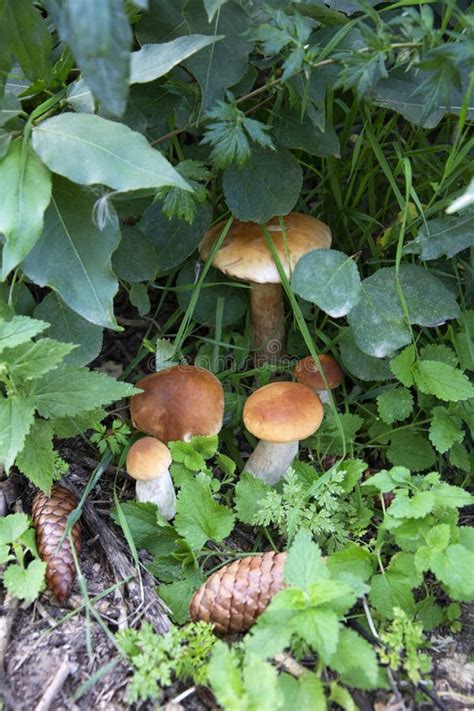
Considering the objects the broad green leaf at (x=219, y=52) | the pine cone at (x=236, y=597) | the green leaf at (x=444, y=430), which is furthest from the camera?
the green leaf at (x=444, y=430)

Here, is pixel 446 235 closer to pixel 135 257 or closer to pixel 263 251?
pixel 263 251

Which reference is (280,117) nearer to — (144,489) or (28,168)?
(28,168)

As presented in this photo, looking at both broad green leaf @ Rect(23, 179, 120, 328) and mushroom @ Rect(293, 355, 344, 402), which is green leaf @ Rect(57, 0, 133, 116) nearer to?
broad green leaf @ Rect(23, 179, 120, 328)

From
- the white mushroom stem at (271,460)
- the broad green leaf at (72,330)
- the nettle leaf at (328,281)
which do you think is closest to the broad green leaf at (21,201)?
the broad green leaf at (72,330)

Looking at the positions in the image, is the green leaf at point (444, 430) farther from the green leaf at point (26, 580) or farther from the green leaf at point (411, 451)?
the green leaf at point (26, 580)

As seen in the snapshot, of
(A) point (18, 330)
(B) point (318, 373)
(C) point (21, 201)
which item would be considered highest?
(C) point (21, 201)

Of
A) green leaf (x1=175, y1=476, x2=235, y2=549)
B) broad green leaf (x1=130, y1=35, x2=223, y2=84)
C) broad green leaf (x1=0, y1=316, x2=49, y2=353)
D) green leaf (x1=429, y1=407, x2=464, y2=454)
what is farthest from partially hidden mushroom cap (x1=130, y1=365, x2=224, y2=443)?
broad green leaf (x1=130, y1=35, x2=223, y2=84)

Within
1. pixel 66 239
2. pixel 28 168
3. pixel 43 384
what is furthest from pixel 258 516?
pixel 28 168

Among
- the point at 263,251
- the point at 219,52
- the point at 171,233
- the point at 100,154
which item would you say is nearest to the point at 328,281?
the point at 263,251
